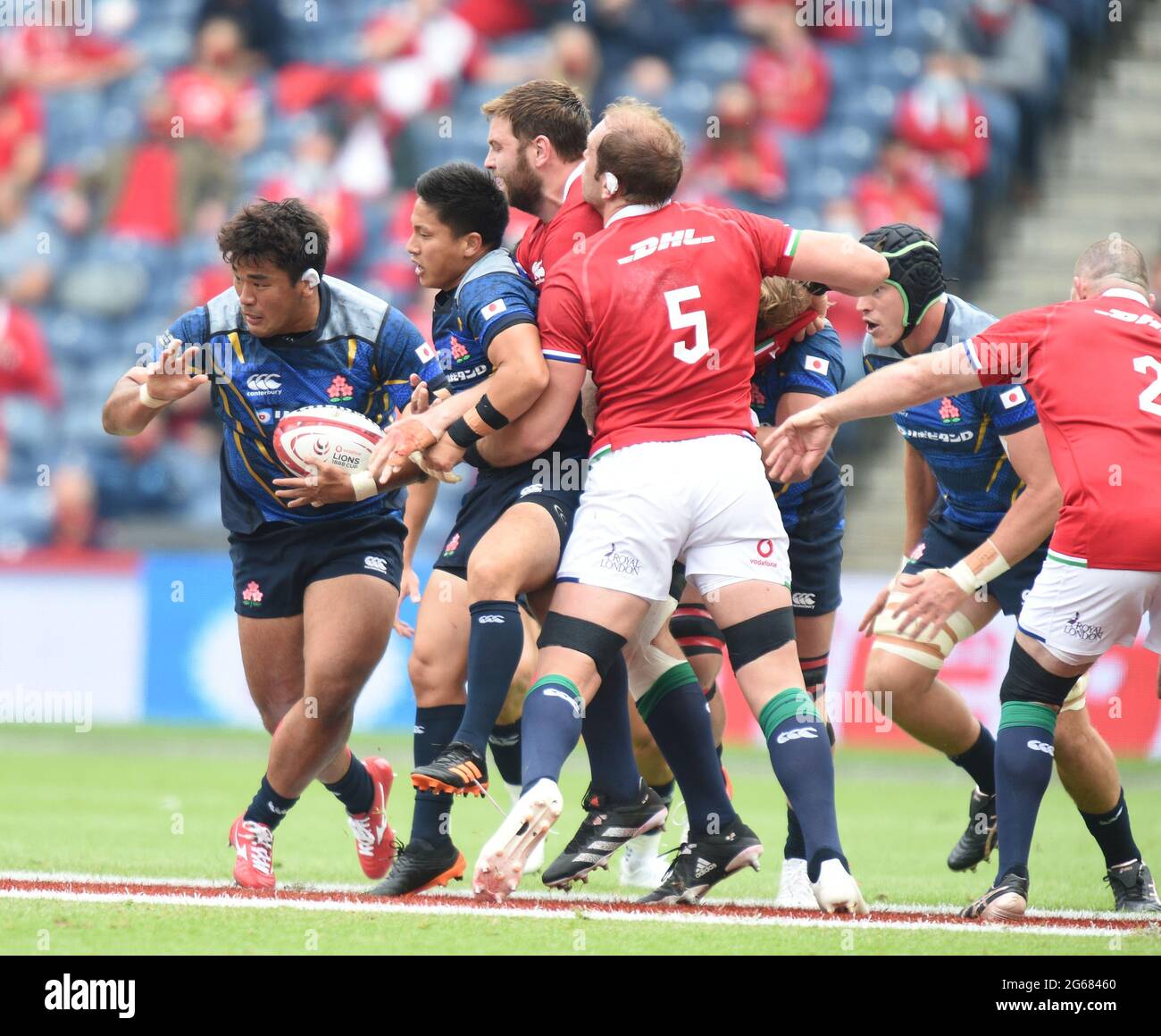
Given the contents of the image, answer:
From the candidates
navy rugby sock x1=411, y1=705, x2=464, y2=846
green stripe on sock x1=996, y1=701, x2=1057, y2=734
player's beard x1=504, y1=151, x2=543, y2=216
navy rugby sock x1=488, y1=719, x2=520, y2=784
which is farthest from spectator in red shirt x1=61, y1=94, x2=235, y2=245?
green stripe on sock x1=996, y1=701, x2=1057, y2=734

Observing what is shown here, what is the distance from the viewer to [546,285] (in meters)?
5.65

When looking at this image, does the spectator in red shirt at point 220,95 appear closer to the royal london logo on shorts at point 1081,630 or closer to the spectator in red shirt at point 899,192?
the spectator in red shirt at point 899,192

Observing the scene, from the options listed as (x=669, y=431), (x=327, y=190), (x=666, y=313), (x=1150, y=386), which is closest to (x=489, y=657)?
(x=669, y=431)

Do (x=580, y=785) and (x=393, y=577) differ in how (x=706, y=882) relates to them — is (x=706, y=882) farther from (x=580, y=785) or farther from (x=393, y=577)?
(x=580, y=785)

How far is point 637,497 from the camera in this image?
17.9ft

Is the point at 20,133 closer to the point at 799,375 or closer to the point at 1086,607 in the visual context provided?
the point at 799,375

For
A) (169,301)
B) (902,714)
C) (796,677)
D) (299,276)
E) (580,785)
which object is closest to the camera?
(796,677)

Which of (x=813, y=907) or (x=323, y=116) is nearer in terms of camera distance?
(x=813, y=907)

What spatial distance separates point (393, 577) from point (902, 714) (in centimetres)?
221

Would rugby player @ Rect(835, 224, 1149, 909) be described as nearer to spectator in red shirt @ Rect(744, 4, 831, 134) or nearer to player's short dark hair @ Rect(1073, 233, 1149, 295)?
player's short dark hair @ Rect(1073, 233, 1149, 295)

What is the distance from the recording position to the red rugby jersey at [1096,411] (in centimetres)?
551

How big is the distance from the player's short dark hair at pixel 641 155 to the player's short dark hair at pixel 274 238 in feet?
4.04
